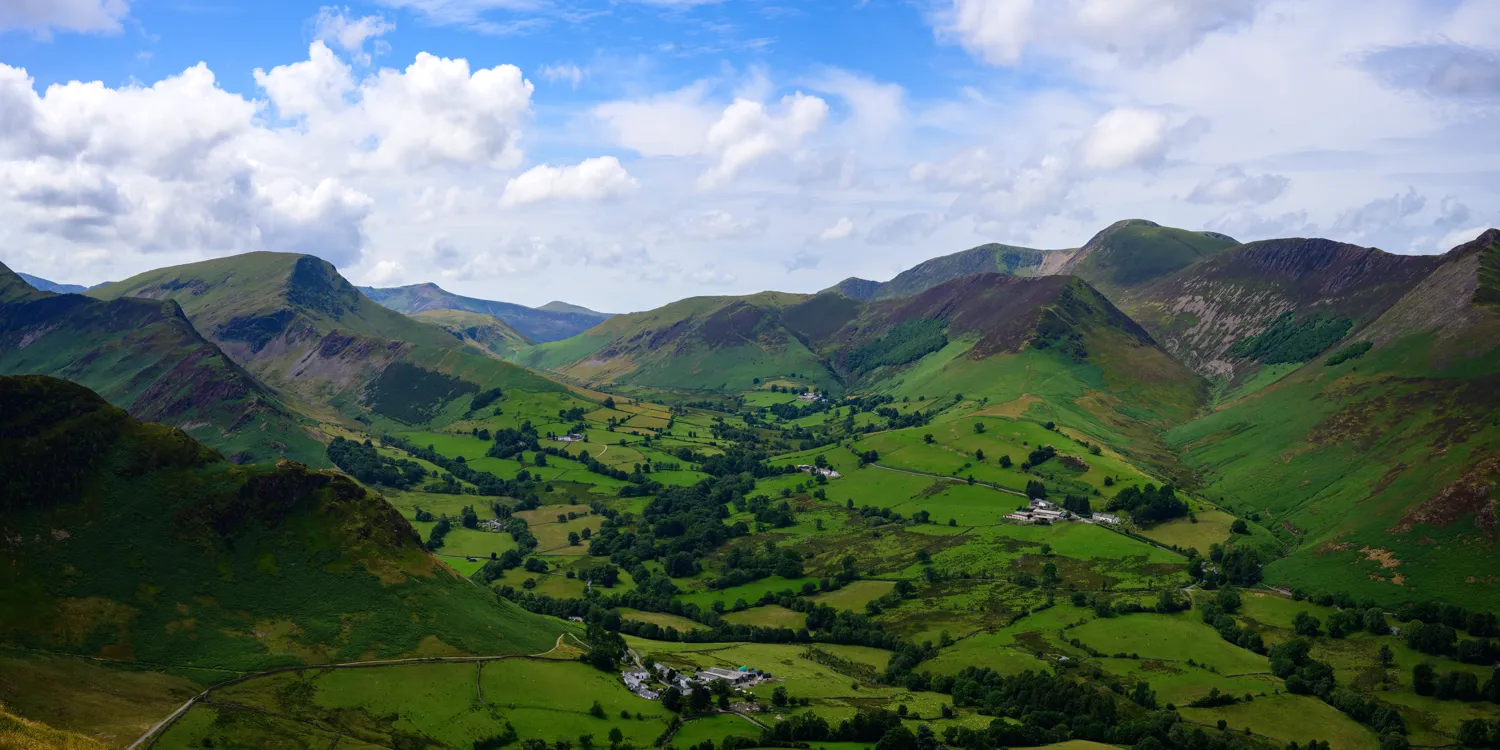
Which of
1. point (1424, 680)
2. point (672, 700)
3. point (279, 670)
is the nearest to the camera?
point (279, 670)

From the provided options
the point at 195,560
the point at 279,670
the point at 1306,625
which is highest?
the point at 195,560

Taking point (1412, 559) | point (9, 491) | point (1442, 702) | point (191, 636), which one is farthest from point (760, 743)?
point (1412, 559)

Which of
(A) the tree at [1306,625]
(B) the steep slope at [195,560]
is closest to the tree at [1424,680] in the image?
(A) the tree at [1306,625]

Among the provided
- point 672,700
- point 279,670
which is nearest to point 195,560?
point 279,670

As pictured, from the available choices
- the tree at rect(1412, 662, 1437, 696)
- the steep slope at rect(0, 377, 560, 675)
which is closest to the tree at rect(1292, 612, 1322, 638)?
the tree at rect(1412, 662, 1437, 696)

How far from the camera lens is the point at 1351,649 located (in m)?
133

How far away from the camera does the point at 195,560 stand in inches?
4710

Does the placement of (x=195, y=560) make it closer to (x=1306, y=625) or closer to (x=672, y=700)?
(x=672, y=700)

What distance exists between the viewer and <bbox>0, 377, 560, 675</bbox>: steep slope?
107m

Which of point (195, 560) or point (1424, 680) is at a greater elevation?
point (195, 560)

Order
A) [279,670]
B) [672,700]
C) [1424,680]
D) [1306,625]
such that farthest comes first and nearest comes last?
[1306,625]
[1424,680]
[672,700]
[279,670]

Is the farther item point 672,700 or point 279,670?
point 672,700

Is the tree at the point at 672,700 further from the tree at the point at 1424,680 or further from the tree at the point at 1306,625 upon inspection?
the tree at the point at 1424,680

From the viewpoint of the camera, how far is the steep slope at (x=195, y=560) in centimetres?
10669
